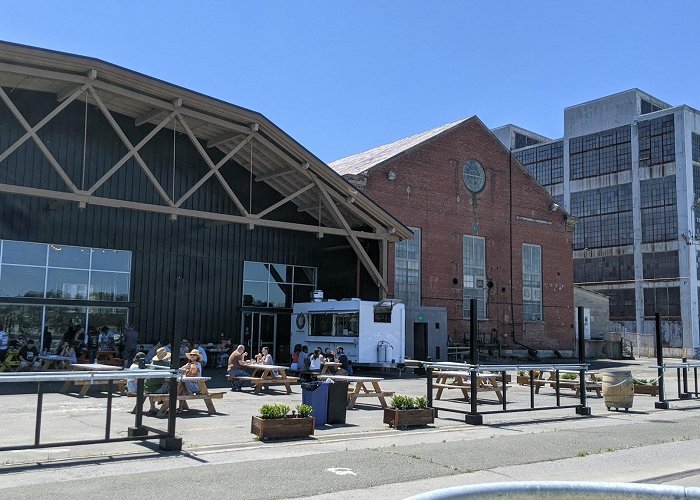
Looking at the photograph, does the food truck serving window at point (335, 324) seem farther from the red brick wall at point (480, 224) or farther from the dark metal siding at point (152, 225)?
the red brick wall at point (480, 224)

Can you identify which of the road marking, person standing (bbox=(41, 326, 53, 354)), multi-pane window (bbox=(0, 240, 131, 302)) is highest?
multi-pane window (bbox=(0, 240, 131, 302))

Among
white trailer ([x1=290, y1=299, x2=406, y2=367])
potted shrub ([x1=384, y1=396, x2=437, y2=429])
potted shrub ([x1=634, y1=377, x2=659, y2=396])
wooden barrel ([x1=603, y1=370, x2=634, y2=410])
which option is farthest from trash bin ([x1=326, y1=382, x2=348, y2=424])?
potted shrub ([x1=634, y1=377, x2=659, y2=396])

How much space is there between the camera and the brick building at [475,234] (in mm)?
Result: 35438

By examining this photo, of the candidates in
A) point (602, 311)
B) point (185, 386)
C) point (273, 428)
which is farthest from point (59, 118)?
point (602, 311)

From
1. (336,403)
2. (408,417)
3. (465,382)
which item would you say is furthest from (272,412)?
(465,382)

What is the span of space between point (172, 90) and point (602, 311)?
1458 inches

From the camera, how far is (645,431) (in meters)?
13.5

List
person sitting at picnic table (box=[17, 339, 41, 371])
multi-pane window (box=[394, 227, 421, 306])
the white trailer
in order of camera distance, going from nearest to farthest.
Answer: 1. person sitting at picnic table (box=[17, 339, 41, 371])
2. the white trailer
3. multi-pane window (box=[394, 227, 421, 306])

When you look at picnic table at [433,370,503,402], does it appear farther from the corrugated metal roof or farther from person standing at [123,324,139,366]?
Answer: the corrugated metal roof

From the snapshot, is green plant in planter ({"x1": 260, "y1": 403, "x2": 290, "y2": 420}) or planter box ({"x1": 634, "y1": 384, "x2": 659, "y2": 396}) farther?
planter box ({"x1": 634, "y1": 384, "x2": 659, "y2": 396})

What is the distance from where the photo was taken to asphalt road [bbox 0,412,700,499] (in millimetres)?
7809

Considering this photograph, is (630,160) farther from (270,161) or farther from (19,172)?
(19,172)

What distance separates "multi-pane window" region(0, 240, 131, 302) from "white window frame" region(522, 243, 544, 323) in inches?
923

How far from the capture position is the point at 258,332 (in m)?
30.5
